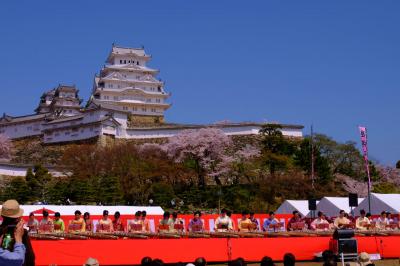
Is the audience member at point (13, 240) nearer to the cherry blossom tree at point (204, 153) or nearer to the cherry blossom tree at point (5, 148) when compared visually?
the cherry blossom tree at point (204, 153)

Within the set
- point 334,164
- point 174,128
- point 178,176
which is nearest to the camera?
point 178,176

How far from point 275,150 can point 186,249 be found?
38.5m

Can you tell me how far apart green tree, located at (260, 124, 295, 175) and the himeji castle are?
23.0 feet

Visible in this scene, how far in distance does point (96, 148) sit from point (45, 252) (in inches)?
1565

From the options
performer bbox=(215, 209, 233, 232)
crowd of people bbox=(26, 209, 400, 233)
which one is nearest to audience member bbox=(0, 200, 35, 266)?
crowd of people bbox=(26, 209, 400, 233)

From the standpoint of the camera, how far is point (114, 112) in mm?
61688

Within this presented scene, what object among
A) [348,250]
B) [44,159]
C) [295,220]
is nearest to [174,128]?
[44,159]

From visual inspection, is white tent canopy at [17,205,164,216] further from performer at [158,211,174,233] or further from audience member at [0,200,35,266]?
audience member at [0,200,35,266]

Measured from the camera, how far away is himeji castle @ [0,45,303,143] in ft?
201

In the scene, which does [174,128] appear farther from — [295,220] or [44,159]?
[295,220]

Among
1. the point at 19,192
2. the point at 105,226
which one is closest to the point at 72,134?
the point at 19,192

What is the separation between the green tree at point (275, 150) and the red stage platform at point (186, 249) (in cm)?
3222

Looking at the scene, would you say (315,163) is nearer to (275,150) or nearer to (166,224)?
(275,150)

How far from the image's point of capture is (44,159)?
61.8 m
